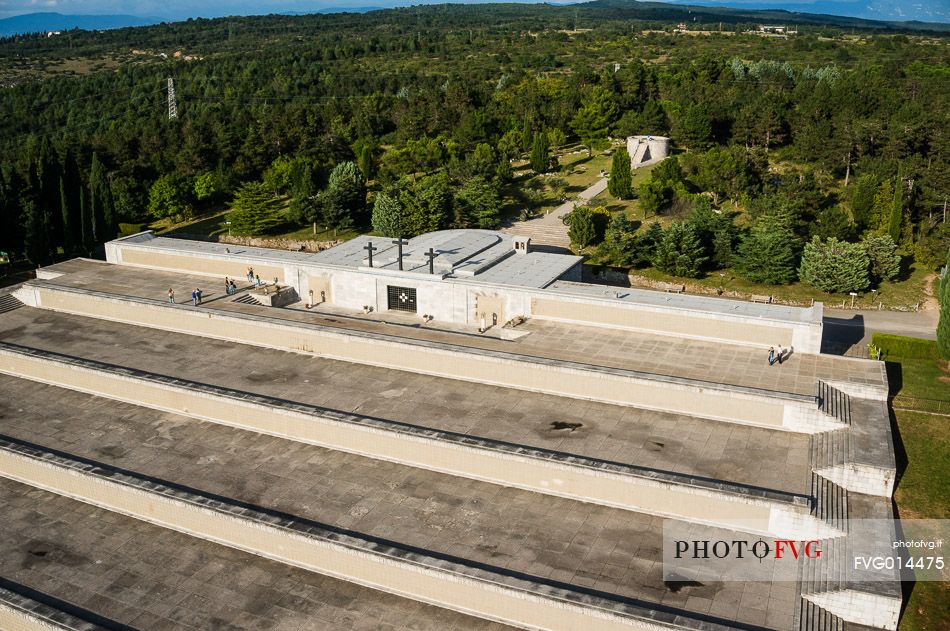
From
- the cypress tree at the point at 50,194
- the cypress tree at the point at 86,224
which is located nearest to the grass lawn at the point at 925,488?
the cypress tree at the point at 86,224

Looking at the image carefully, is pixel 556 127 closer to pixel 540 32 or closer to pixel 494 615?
pixel 494 615

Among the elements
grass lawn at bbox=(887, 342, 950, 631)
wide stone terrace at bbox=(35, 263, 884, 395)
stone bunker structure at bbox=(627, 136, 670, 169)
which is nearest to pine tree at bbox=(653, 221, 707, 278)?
grass lawn at bbox=(887, 342, 950, 631)

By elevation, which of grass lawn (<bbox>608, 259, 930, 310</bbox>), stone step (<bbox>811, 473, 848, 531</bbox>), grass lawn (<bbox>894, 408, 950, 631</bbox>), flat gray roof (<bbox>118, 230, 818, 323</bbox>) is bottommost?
grass lawn (<bbox>894, 408, 950, 631</bbox>)

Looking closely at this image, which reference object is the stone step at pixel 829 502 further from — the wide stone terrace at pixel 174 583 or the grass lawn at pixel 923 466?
the wide stone terrace at pixel 174 583

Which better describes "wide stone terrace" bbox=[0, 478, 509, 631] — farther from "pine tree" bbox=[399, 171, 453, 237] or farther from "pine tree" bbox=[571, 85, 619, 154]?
"pine tree" bbox=[571, 85, 619, 154]

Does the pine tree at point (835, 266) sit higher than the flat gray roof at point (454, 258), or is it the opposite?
the flat gray roof at point (454, 258)

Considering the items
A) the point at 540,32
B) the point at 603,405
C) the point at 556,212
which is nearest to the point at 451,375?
the point at 603,405
